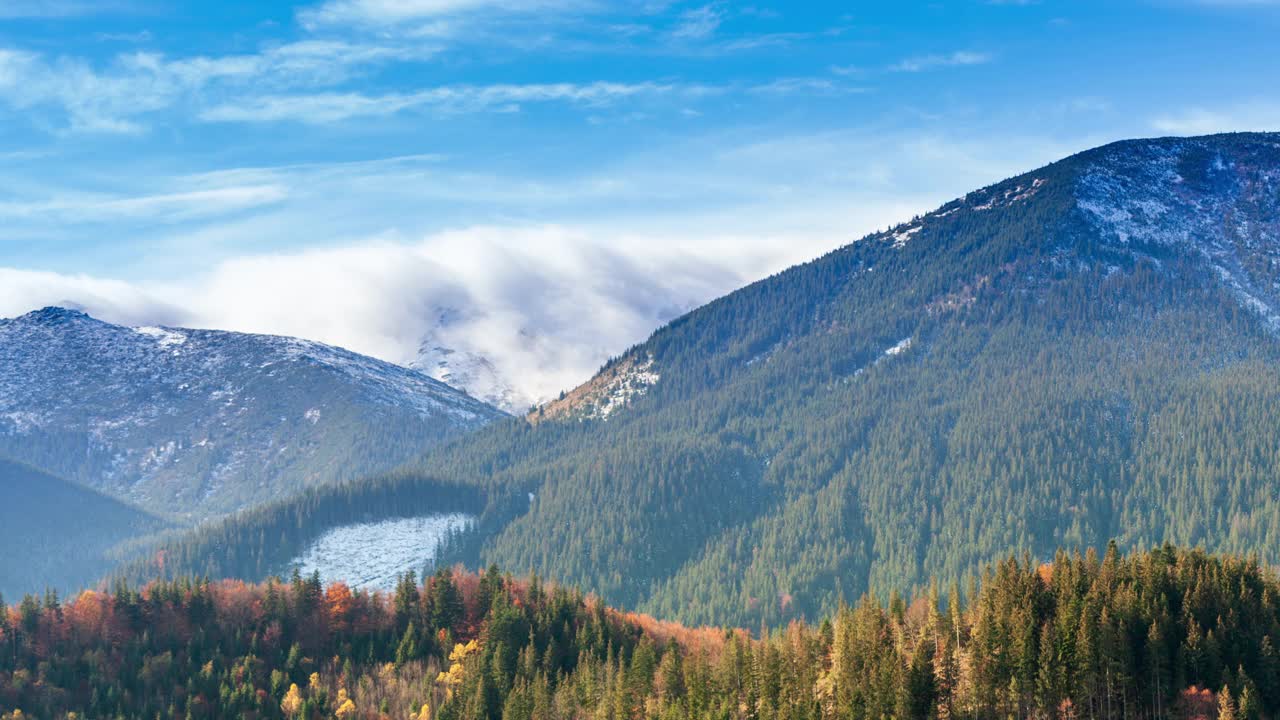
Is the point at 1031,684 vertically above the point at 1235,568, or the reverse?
the point at 1235,568

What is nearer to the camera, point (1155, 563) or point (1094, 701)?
point (1094, 701)

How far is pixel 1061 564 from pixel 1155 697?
24.2 metres

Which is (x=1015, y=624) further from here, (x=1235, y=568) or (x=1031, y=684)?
(x=1235, y=568)

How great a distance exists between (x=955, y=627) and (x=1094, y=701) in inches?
846

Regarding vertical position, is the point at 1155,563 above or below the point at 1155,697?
above

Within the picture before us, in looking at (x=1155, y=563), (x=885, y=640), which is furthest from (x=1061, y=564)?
(x=885, y=640)

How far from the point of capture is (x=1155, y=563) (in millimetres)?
199000

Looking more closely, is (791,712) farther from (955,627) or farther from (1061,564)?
(1061,564)

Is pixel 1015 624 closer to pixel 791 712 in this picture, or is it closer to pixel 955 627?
pixel 955 627

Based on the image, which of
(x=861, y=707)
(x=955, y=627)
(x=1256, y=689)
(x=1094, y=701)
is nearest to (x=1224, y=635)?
(x=1256, y=689)

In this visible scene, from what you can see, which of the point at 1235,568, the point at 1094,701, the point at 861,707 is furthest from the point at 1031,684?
the point at 1235,568

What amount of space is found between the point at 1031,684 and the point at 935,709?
12.3 metres

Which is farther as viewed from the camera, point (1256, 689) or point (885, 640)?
point (885, 640)

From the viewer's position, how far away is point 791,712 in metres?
194
